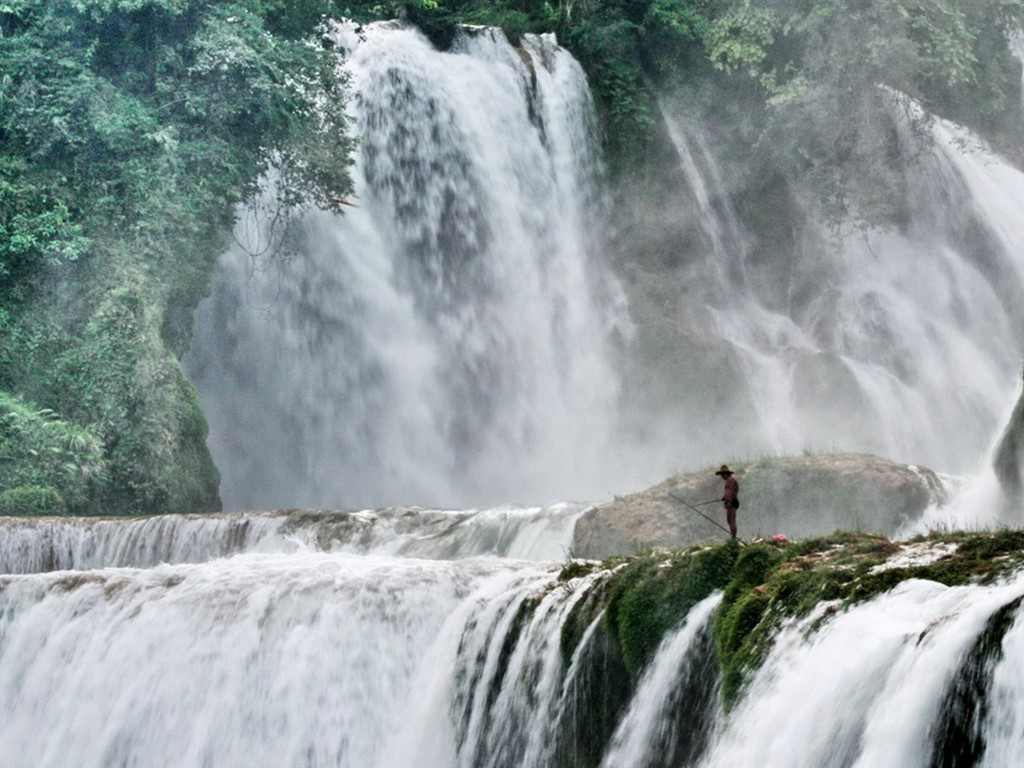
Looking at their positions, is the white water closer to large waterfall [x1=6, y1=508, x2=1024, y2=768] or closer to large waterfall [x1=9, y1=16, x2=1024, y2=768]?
large waterfall [x1=6, y1=508, x2=1024, y2=768]

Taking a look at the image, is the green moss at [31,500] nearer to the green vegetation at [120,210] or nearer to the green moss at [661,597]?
the green vegetation at [120,210]

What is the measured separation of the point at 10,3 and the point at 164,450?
7.97 meters

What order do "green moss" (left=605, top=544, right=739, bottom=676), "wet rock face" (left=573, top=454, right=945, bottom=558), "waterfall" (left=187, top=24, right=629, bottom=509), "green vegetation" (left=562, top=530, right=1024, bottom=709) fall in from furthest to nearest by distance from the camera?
1. "waterfall" (left=187, top=24, right=629, bottom=509)
2. "wet rock face" (left=573, top=454, right=945, bottom=558)
3. "green moss" (left=605, top=544, right=739, bottom=676)
4. "green vegetation" (left=562, top=530, right=1024, bottom=709)

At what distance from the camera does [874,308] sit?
96.8 feet

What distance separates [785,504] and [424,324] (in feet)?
43.2

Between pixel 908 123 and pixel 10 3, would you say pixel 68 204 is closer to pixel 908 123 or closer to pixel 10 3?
pixel 10 3

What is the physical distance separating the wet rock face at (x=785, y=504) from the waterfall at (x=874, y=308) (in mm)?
12136

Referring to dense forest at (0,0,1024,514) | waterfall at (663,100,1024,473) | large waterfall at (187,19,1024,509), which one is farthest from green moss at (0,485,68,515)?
waterfall at (663,100,1024,473)

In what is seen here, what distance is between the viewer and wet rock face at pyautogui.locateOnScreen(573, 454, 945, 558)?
14344 millimetres

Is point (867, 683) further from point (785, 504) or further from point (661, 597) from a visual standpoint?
point (785, 504)

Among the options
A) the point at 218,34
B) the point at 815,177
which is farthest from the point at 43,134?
the point at 815,177

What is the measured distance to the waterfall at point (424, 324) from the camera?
1027 inches

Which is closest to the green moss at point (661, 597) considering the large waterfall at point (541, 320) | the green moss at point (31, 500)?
the green moss at point (31, 500)

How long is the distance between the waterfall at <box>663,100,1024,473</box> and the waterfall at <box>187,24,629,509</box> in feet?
9.85
